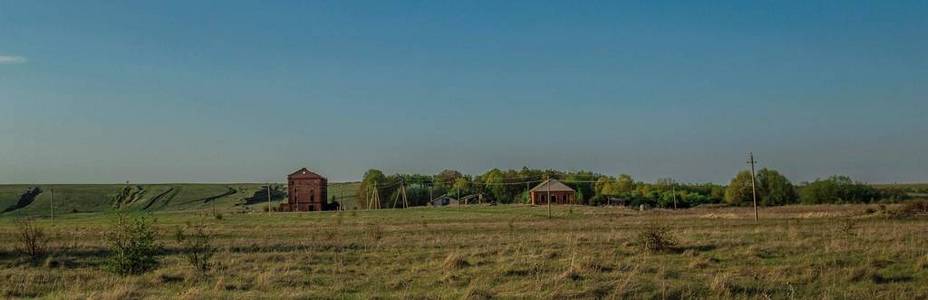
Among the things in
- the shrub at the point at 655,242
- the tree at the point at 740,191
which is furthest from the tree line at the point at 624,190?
the shrub at the point at 655,242

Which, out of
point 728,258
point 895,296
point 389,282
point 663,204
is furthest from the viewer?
point 663,204

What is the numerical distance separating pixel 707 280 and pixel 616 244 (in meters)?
9.93

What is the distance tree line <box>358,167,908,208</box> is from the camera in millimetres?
118325

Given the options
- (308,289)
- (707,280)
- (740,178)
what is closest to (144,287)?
(308,289)

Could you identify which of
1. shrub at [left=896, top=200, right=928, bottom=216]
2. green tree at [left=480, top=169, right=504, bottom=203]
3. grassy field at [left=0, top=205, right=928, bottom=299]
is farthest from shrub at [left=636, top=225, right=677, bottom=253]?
green tree at [left=480, top=169, right=504, bottom=203]

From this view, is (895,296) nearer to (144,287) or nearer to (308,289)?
(308,289)

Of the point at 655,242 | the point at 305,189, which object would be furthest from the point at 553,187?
the point at 655,242

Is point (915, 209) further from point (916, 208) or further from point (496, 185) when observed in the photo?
point (496, 185)

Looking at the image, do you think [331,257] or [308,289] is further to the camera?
[331,257]

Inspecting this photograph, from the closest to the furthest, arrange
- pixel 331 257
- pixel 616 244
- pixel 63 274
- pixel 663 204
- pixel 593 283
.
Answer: pixel 593 283 < pixel 63 274 < pixel 331 257 < pixel 616 244 < pixel 663 204

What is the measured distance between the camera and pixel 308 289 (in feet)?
49.4

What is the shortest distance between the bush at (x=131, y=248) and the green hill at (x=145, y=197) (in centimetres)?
10382

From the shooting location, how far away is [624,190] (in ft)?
475

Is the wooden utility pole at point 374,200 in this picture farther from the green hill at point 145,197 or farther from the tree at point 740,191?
the tree at point 740,191
